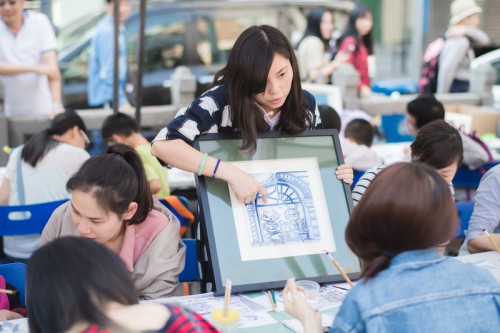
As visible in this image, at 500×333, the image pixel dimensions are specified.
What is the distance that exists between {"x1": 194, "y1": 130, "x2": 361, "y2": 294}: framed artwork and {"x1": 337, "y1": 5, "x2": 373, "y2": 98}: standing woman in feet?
17.9

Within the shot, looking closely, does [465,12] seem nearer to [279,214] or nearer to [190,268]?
[190,268]

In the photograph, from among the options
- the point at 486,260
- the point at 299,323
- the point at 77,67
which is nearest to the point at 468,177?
the point at 486,260

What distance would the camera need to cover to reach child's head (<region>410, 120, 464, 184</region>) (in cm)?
295

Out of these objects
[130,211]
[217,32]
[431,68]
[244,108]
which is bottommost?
[130,211]

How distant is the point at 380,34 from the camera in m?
18.0

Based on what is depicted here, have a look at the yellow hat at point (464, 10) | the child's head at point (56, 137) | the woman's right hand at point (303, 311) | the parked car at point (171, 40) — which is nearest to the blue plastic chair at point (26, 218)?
the child's head at point (56, 137)

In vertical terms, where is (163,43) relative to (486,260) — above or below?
above

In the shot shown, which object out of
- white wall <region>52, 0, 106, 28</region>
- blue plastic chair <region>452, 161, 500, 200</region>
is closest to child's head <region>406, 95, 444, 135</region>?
blue plastic chair <region>452, 161, 500, 200</region>

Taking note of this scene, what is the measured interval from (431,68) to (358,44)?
1006 millimetres

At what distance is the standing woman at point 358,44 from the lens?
7.95 metres

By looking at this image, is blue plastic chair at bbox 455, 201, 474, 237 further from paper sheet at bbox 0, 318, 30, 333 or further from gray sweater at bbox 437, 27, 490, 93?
gray sweater at bbox 437, 27, 490, 93

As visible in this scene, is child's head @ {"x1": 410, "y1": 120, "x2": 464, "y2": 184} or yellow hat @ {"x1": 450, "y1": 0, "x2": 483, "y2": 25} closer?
child's head @ {"x1": 410, "y1": 120, "x2": 464, "y2": 184}

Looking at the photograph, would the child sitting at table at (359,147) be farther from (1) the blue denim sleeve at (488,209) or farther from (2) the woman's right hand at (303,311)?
(2) the woman's right hand at (303,311)

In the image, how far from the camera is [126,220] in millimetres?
2559
